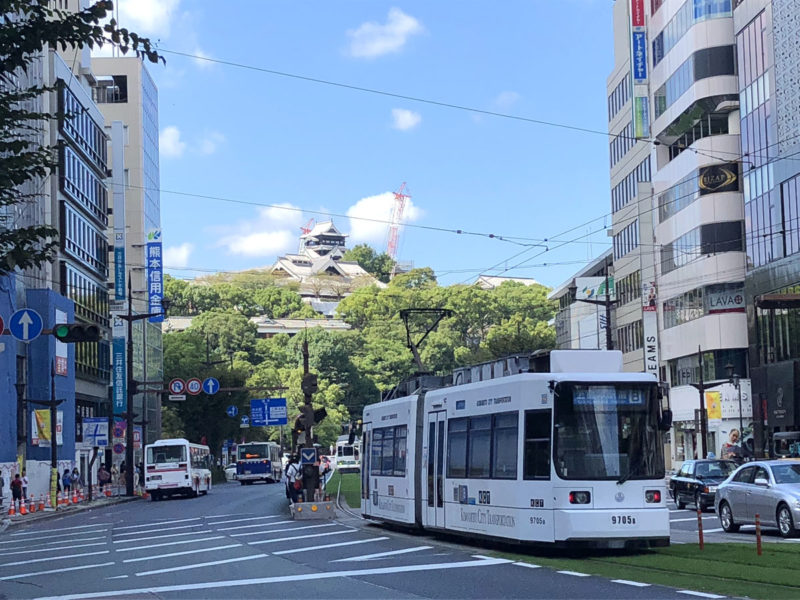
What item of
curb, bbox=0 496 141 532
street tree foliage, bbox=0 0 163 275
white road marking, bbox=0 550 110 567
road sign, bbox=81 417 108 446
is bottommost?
curb, bbox=0 496 141 532

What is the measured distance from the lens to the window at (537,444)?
1991 cm

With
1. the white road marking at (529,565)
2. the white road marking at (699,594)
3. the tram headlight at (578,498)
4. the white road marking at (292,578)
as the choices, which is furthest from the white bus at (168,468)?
the white road marking at (699,594)

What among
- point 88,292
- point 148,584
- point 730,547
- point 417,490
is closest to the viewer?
point 148,584

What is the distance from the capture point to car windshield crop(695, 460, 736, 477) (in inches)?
1366

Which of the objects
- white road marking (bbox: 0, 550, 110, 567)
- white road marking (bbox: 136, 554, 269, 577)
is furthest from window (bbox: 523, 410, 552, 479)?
white road marking (bbox: 0, 550, 110, 567)

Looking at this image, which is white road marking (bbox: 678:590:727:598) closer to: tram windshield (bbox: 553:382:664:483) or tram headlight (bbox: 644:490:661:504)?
tram windshield (bbox: 553:382:664:483)

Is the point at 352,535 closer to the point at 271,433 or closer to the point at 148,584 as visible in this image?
the point at 148,584

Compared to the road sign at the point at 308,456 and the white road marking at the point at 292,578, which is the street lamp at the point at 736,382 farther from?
the white road marking at the point at 292,578

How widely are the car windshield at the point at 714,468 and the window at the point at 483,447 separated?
13.5 meters

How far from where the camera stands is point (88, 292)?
74.5 m

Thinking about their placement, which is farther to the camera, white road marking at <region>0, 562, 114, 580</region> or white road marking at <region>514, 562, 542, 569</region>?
white road marking at <region>0, 562, 114, 580</region>

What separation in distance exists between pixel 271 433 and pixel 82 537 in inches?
3929

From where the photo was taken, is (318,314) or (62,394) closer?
(62,394)

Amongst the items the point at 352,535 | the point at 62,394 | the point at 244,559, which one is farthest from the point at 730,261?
the point at 244,559
